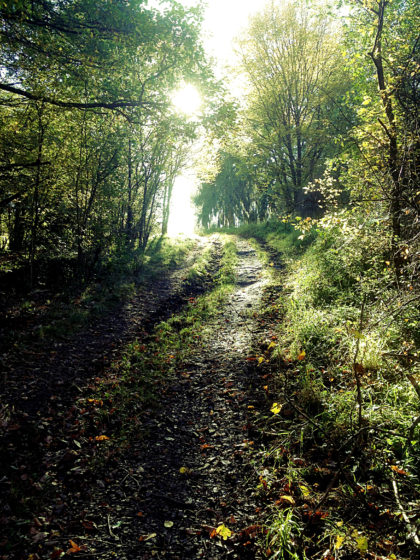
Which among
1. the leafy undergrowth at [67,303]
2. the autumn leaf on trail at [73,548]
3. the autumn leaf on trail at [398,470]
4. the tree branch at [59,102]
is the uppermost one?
the tree branch at [59,102]

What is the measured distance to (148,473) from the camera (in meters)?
3.86

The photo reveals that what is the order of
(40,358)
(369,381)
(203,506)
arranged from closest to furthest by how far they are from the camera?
(203,506) → (369,381) → (40,358)

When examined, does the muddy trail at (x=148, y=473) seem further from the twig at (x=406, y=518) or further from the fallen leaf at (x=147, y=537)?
the twig at (x=406, y=518)

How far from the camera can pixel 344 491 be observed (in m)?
3.08

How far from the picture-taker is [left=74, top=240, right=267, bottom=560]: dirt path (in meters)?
2.98

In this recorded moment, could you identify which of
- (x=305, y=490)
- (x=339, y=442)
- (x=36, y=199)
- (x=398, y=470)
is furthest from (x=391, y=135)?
(x=36, y=199)

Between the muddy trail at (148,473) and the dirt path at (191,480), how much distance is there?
1 cm

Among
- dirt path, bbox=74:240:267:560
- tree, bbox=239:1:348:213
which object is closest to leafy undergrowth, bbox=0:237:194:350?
dirt path, bbox=74:240:267:560

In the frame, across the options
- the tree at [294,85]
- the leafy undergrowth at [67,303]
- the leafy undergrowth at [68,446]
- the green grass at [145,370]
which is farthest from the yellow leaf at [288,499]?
the tree at [294,85]

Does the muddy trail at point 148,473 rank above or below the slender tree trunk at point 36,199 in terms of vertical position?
below

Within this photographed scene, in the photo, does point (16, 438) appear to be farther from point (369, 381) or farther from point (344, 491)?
point (369, 381)

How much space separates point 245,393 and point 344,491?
2348 millimetres

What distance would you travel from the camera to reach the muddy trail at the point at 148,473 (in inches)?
117

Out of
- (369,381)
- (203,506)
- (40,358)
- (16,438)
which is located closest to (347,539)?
(203,506)
